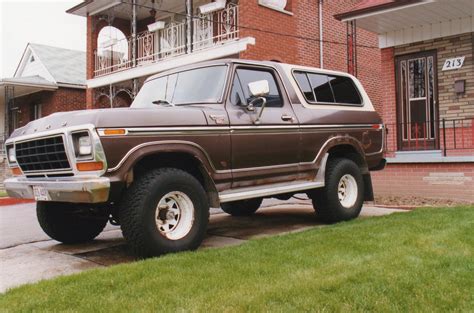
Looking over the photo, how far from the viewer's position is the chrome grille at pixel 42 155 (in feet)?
15.1

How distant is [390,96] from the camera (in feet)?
36.8

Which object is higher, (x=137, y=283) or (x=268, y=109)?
(x=268, y=109)

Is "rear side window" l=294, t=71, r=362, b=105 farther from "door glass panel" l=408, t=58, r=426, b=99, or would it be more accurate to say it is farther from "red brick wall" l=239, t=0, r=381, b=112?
"red brick wall" l=239, t=0, r=381, b=112

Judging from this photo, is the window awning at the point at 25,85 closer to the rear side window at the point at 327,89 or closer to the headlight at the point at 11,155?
the headlight at the point at 11,155

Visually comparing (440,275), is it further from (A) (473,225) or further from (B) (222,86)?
(B) (222,86)

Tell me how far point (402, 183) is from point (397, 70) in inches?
107

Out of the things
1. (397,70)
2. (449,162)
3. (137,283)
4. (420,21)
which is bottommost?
(137,283)

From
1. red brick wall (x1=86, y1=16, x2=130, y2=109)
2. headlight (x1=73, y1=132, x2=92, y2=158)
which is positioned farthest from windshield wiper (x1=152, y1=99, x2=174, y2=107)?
red brick wall (x1=86, y1=16, x2=130, y2=109)

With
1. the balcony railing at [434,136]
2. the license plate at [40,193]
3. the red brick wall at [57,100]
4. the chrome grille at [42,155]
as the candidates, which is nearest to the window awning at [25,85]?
the red brick wall at [57,100]

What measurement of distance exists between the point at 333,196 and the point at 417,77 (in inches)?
227

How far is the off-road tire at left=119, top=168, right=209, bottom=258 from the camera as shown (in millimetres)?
4473

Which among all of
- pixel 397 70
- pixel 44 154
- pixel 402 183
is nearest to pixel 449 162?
pixel 402 183

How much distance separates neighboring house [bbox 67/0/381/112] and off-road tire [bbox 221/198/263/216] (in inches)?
212

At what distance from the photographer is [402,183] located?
997cm
